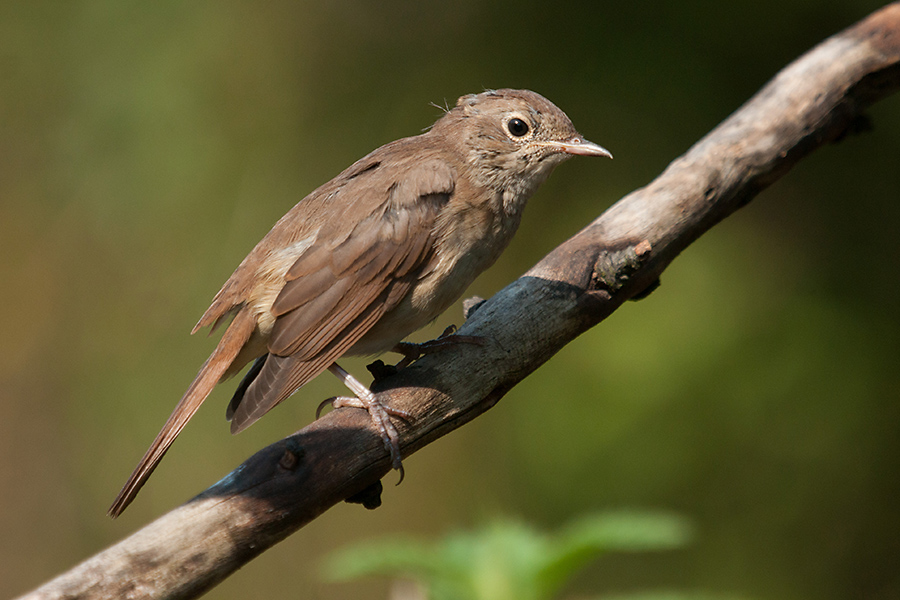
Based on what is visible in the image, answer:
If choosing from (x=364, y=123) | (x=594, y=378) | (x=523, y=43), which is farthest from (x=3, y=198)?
(x=594, y=378)

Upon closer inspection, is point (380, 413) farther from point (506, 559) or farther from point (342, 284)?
point (506, 559)

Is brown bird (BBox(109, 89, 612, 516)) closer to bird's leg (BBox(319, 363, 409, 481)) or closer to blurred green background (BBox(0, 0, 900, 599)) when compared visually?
bird's leg (BBox(319, 363, 409, 481))

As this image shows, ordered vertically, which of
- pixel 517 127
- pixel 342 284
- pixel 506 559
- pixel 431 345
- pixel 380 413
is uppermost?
pixel 517 127

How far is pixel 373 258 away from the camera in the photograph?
2.99 meters

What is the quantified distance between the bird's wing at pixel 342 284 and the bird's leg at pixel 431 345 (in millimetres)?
234

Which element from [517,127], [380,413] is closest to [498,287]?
[517,127]

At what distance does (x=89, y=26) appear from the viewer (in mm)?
6000

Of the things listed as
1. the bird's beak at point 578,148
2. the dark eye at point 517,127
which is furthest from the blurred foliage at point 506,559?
the dark eye at point 517,127

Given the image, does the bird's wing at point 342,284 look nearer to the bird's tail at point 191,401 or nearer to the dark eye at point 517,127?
the bird's tail at point 191,401

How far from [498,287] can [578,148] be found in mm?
2556

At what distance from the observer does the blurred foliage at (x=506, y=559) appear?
2469 mm

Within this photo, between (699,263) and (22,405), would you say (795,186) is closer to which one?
(699,263)

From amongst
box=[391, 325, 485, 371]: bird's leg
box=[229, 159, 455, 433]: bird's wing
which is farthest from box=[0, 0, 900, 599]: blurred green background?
box=[229, 159, 455, 433]: bird's wing

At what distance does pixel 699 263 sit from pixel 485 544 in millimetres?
3493
